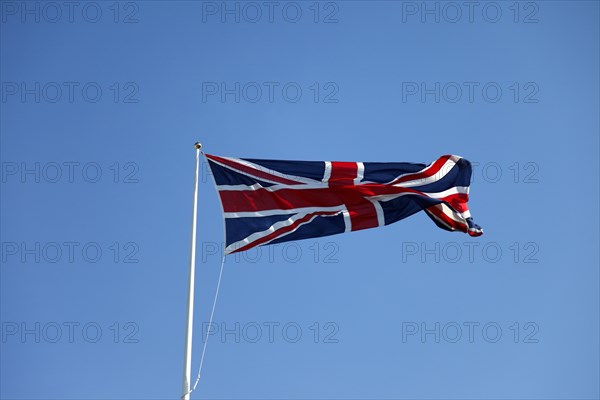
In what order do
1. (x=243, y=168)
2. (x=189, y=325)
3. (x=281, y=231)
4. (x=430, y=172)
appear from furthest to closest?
(x=430, y=172) → (x=243, y=168) → (x=281, y=231) → (x=189, y=325)

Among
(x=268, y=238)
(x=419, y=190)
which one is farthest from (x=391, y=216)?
(x=268, y=238)

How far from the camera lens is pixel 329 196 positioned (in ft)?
87.6

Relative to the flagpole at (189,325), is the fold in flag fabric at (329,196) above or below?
above

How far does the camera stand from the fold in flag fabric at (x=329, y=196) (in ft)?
84.4

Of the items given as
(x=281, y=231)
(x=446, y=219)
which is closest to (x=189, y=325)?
(x=281, y=231)

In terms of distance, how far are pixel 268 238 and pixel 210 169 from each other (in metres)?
2.17

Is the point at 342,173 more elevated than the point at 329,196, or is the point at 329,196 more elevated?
the point at 342,173

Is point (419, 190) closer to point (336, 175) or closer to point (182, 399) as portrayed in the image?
point (336, 175)

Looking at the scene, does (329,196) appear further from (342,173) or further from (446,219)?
(446,219)

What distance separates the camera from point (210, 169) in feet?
84.9

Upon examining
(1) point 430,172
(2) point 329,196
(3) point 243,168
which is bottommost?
(2) point 329,196

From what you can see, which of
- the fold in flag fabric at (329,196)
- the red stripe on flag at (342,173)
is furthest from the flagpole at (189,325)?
the red stripe on flag at (342,173)

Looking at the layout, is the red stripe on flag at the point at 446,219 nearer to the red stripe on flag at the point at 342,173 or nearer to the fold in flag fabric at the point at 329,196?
the fold in flag fabric at the point at 329,196

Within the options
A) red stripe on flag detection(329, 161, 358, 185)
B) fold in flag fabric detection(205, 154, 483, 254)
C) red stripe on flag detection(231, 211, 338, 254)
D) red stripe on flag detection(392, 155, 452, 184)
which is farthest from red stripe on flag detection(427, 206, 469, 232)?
red stripe on flag detection(231, 211, 338, 254)
